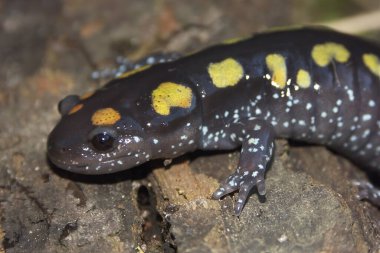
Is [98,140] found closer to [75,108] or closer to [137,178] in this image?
[75,108]

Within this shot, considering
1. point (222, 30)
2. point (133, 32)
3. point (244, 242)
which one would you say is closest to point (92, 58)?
point (133, 32)

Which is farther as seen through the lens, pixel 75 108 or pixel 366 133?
pixel 366 133

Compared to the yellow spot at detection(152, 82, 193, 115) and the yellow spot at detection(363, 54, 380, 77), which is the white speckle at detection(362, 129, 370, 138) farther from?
the yellow spot at detection(152, 82, 193, 115)

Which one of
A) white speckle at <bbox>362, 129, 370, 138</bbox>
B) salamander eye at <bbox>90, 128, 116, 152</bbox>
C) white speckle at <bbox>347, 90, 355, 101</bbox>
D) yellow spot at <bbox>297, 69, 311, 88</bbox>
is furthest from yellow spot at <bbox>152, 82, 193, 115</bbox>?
white speckle at <bbox>362, 129, 370, 138</bbox>

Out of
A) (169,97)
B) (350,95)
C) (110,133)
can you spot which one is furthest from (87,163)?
(350,95)

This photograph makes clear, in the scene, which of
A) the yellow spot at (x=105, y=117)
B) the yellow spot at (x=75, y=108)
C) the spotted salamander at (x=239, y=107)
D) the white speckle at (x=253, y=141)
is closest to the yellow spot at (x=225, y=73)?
the spotted salamander at (x=239, y=107)

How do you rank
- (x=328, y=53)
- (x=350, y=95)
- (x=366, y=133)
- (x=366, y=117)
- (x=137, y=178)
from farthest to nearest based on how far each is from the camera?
(x=366, y=133) → (x=366, y=117) → (x=350, y=95) → (x=328, y=53) → (x=137, y=178)
